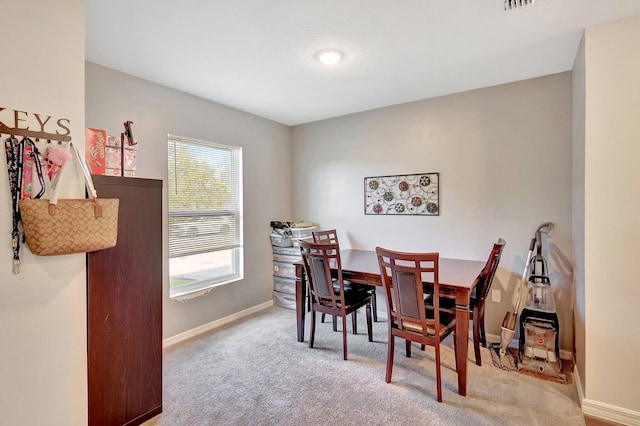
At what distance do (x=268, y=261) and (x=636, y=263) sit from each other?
3521 mm

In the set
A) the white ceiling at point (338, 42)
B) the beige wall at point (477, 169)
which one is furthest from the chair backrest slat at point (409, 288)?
the white ceiling at point (338, 42)

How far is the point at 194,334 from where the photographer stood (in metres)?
3.20

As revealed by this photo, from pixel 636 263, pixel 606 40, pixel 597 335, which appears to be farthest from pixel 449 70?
pixel 597 335

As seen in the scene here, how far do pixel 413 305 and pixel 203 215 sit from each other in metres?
2.40

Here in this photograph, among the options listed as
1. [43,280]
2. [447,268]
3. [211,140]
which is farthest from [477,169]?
[43,280]

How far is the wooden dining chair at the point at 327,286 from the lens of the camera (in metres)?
2.61

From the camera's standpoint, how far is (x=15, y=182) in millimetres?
1316

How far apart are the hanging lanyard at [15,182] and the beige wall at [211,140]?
1.35 meters

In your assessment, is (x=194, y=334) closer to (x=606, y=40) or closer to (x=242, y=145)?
(x=242, y=145)

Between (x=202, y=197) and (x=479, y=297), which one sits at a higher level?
(x=202, y=197)

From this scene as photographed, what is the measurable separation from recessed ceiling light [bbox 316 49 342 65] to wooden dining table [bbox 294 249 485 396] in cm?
177

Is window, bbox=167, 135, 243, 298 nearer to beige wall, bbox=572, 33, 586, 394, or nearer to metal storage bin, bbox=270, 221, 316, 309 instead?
metal storage bin, bbox=270, 221, 316, 309

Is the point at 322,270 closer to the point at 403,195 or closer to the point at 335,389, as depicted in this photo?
Answer: the point at 335,389

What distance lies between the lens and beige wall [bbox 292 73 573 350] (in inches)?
108
